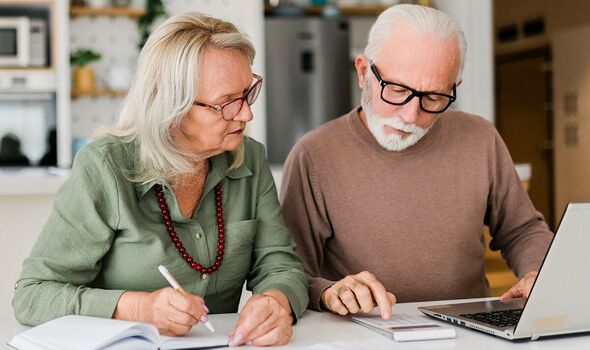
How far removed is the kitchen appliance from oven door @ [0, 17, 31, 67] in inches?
62.2

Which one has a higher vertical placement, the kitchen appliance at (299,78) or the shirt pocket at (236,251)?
the kitchen appliance at (299,78)

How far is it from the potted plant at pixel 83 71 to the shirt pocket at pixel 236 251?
4.18 meters

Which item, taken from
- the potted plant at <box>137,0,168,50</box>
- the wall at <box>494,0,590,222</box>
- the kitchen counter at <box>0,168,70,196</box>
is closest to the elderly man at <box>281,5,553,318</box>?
the kitchen counter at <box>0,168,70,196</box>

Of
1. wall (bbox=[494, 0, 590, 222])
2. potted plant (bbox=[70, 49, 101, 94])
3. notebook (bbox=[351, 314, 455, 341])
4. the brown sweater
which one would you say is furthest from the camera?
wall (bbox=[494, 0, 590, 222])

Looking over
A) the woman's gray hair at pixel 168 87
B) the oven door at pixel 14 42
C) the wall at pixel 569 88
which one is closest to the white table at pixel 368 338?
the woman's gray hair at pixel 168 87

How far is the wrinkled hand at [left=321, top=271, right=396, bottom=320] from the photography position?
159 cm

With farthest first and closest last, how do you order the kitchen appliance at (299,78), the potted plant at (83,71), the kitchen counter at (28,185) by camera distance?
the kitchen appliance at (299,78), the potted plant at (83,71), the kitchen counter at (28,185)

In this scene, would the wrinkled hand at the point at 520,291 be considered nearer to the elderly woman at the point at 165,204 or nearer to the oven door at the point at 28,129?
the elderly woman at the point at 165,204

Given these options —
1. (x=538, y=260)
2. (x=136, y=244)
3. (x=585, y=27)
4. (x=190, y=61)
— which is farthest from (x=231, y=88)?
(x=585, y=27)

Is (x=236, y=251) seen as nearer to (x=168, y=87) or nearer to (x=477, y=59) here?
(x=168, y=87)

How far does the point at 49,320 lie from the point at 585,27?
7698 mm

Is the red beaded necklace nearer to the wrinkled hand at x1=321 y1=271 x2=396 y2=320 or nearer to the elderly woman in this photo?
the elderly woman

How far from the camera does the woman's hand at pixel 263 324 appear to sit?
1437 mm

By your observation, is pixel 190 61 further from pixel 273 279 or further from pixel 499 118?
pixel 499 118
